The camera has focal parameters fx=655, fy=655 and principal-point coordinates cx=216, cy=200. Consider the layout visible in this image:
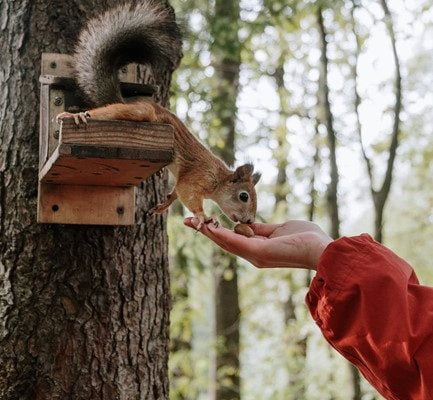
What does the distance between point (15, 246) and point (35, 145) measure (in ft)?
0.95

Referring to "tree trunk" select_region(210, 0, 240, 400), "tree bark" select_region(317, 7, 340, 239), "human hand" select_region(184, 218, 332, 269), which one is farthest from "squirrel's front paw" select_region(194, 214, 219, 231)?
"tree trunk" select_region(210, 0, 240, 400)

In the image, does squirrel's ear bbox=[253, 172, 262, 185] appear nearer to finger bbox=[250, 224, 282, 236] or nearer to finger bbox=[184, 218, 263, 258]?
finger bbox=[250, 224, 282, 236]

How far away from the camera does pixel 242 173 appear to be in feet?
6.58

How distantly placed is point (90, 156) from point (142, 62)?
48cm

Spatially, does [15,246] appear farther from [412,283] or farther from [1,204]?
[412,283]

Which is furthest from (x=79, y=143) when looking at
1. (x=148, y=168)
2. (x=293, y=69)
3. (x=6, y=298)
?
(x=293, y=69)

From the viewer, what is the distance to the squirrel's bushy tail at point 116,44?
5.63 ft

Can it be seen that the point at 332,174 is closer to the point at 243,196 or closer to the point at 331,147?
the point at 331,147

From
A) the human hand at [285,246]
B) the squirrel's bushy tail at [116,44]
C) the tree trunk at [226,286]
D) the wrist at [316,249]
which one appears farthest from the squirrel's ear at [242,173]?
the tree trunk at [226,286]

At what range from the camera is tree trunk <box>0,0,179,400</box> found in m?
1.77

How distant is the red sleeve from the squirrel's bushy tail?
0.94 meters

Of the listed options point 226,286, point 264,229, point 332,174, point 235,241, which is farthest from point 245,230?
point 226,286

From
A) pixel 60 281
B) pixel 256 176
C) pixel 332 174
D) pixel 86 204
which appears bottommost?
pixel 60 281

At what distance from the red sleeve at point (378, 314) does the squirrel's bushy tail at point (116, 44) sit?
94 centimetres
